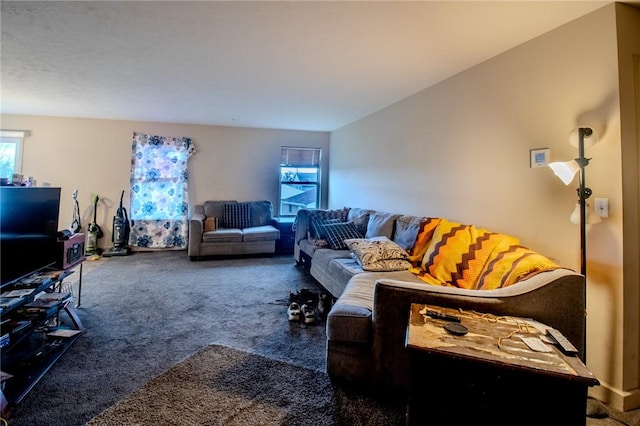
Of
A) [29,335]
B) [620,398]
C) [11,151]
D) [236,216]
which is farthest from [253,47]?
[11,151]

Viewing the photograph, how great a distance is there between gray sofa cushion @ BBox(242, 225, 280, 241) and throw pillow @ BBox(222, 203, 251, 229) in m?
0.28

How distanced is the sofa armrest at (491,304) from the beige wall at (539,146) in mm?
460

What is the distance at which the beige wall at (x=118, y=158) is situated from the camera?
4.92 metres

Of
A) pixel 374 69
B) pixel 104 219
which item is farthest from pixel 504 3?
pixel 104 219

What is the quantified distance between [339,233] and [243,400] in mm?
2225

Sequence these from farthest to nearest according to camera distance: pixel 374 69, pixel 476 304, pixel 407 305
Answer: pixel 374 69
pixel 407 305
pixel 476 304

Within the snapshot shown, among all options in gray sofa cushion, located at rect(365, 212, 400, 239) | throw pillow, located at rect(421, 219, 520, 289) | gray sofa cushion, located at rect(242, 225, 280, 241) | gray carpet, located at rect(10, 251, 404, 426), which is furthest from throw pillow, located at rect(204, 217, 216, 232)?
throw pillow, located at rect(421, 219, 520, 289)

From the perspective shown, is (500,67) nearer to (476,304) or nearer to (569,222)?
(569,222)

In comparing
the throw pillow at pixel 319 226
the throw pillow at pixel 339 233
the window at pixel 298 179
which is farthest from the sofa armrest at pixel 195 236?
the throw pillow at pixel 339 233

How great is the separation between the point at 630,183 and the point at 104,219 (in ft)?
21.3

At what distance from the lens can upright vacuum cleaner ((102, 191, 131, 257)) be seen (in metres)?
4.95

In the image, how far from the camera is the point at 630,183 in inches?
64.9

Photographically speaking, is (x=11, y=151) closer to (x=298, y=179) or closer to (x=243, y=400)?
(x=298, y=179)

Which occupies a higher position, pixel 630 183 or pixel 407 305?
pixel 630 183
